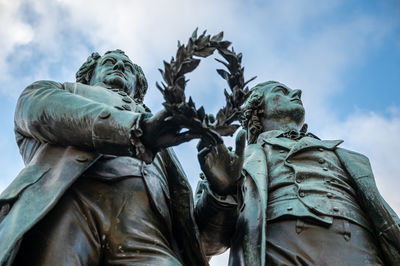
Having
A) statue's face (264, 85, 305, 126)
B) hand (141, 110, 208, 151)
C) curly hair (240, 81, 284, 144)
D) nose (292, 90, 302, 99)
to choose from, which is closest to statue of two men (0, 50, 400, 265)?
hand (141, 110, 208, 151)

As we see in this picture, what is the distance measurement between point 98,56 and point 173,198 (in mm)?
2478

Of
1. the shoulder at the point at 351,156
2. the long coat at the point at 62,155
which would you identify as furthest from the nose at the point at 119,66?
the shoulder at the point at 351,156

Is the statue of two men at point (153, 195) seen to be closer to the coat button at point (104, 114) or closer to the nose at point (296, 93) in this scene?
the coat button at point (104, 114)

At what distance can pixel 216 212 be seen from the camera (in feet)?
20.6

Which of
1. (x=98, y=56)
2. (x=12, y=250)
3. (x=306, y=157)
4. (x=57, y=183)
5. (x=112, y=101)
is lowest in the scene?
(x=12, y=250)

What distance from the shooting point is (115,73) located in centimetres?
715

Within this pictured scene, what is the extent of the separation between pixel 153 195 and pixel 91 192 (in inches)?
21.0

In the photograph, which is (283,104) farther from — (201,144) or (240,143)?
(201,144)

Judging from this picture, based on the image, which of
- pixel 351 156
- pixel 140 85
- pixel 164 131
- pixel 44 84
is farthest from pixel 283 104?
pixel 164 131

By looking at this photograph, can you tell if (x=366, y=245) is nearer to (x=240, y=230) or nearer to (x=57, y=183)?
(x=240, y=230)

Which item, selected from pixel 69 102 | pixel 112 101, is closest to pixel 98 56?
pixel 112 101

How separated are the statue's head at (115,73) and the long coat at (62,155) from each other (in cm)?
82

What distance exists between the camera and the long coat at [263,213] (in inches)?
233

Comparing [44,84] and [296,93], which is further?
[296,93]
